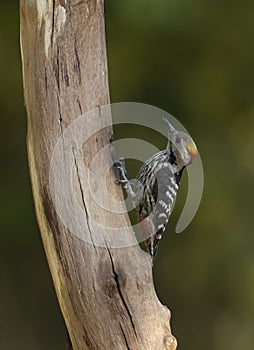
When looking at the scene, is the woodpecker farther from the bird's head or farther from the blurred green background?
the blurred green background

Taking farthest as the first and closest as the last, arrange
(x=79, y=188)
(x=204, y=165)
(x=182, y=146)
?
(x=204, y=165) → (x=182, y=146) → (x=79, y=188)

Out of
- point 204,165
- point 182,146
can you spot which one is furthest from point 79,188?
point 204,165

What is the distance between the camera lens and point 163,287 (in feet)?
14.0

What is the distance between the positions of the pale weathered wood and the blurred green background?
1463mm

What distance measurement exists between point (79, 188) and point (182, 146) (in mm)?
412

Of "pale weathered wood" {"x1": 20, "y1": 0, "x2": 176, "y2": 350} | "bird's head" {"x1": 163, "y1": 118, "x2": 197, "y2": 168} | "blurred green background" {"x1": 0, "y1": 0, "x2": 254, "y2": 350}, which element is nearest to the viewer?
"pale weathered wood" {"x1": 20, "y1": 0, "x2": 176, "y2": 350}

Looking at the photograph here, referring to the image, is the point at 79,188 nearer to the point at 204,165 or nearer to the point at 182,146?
the point at 182,146

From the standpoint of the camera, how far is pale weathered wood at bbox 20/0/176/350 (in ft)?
6.73

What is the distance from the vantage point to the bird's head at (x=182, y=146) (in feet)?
7.59

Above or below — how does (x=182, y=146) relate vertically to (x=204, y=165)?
above

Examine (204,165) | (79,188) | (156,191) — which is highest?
(79,188)

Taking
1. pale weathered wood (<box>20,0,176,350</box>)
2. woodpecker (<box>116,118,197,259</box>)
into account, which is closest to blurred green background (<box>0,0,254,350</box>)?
woodpecker (<box>116,118,197,259</box>)

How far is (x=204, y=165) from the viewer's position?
3975 mm

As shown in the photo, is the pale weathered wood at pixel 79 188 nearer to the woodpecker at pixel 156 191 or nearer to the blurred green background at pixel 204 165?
the woodpecker at pixel 156 191
